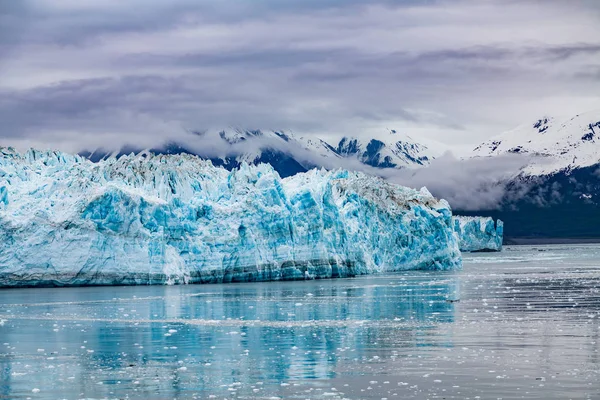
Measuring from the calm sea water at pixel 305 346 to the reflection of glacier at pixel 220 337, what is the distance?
40 millimetres

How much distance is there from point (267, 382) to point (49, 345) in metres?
8.29

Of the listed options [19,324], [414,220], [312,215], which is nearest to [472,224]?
[414,220]

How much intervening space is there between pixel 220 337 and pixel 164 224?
24.5 metres

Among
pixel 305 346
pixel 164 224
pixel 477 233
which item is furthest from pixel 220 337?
pixel 477 233

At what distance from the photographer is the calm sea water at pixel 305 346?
1742 centimetres

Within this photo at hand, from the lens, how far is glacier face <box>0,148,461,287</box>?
48.0m

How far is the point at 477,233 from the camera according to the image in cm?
12794

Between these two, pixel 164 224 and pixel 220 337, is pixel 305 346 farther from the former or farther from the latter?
pixel 164 224

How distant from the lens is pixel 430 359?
801 inches

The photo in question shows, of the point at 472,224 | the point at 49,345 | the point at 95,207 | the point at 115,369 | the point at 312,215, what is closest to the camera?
the point at 115,369

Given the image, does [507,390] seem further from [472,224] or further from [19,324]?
[472,224]

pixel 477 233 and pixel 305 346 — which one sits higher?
pixel 477 233

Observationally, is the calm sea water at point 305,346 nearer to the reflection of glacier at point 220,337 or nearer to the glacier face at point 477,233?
the reflection of glacier at point 220,337

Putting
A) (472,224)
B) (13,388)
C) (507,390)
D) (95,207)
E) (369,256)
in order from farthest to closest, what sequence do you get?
(472,224), (369,256), (95,207), (13,388), (507,390)
